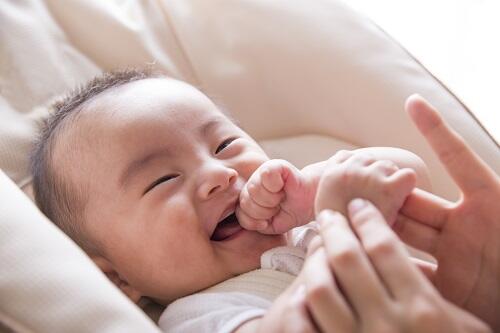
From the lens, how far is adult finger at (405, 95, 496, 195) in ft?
2.47

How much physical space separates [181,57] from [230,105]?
0.47 ft

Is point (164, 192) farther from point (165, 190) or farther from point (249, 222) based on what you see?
point (249, 222)

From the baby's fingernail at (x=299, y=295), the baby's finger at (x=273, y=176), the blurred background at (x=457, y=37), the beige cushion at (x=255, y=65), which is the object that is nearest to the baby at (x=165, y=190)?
the baby's finger at (x=273, y=176)

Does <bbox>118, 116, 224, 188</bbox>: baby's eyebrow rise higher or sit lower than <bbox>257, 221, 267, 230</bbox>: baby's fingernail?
higher

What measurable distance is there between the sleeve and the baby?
0.02 metres

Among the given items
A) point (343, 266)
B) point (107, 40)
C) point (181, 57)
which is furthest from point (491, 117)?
point (343, 266)

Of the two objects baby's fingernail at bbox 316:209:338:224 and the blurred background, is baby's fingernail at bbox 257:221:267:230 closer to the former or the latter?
baby's fingernail at bbox 316:209:338:224

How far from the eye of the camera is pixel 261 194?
3.04ft

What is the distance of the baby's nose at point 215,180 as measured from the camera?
95cm

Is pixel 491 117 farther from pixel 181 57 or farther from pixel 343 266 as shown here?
pixel 343 266

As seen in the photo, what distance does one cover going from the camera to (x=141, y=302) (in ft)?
3.51

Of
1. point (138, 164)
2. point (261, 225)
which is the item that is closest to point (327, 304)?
point (261, 225)

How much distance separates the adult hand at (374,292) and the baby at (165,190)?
0.30 meters

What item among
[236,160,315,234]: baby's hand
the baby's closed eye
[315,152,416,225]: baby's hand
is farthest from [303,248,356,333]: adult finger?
the baby's closed eye
